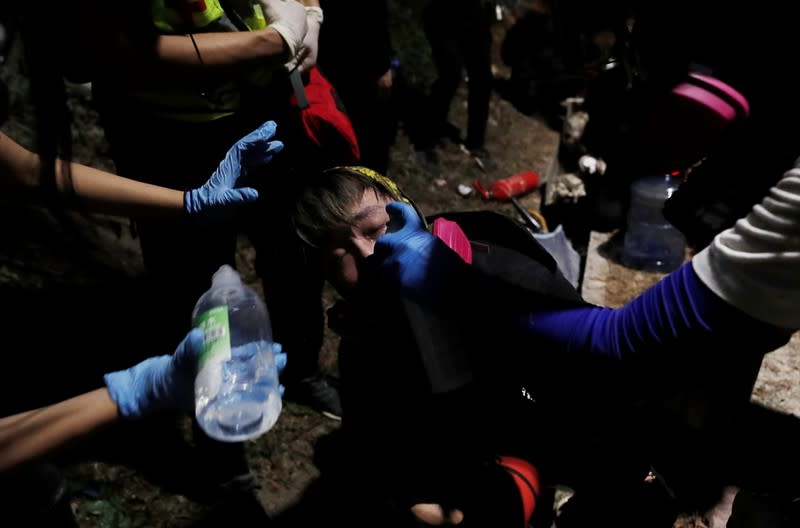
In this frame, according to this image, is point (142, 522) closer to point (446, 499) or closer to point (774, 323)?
point (446, 499)

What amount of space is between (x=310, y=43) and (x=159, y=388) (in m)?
1.52

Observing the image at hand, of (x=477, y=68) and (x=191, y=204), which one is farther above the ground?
(x=191, y=204)

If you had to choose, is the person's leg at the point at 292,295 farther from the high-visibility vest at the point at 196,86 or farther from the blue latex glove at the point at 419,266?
the blue latex glove at the point at 419,266

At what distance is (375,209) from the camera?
1.95 meters

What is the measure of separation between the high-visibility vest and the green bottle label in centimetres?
83

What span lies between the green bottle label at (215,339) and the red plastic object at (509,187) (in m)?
4.15

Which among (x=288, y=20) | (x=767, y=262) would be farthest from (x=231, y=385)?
(x=288, y=20)

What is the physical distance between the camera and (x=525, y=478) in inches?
79.9

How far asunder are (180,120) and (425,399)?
127 cm

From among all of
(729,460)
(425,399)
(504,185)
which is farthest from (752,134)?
(504,185)

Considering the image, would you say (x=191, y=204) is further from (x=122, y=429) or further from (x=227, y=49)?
(x=122, y=429)

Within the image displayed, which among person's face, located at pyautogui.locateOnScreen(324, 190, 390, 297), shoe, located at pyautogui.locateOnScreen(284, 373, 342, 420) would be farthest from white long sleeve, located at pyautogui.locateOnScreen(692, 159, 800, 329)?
shoe, located at pyautogui.locateOnScreen(284, 373, 342, 420)

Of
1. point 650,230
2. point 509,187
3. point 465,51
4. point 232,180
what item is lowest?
point 509,187

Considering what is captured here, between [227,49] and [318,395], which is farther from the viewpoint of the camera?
[318,395]
